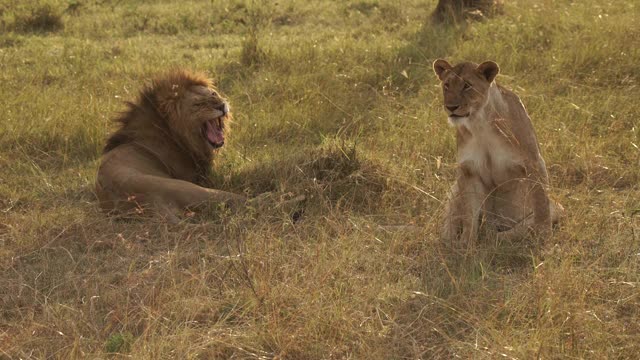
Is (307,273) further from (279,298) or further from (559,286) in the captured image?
(559,286)

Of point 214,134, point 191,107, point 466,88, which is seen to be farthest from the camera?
point 214,134

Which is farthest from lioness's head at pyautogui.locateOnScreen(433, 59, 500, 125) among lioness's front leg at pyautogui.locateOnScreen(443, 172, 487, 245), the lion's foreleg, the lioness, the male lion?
the male lion

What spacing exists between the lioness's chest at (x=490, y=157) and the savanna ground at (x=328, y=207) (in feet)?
1.04

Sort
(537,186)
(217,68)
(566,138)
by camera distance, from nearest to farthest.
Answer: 1. (537,186)
2. (566,138)
3. (217,68)

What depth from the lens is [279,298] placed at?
145 inches

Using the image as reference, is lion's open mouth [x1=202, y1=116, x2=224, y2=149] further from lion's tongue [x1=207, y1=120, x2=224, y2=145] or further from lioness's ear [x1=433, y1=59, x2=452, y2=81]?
lioness's ear [x1=433, y1=59, x2=452, y2=81]

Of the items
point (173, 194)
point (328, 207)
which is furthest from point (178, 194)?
point (328, 207)

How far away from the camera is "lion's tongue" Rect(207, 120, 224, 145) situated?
5.45m

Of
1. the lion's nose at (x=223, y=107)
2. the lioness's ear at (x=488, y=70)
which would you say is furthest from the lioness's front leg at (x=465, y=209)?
the lion's nose at (x=223, y=107)

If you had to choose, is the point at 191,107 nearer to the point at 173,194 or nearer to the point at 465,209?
the point at 173,194

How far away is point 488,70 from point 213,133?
6.23 ft

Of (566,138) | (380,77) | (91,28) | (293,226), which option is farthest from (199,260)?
(91,28)

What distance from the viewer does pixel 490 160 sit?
429cm

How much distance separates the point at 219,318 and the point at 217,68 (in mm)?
4110
